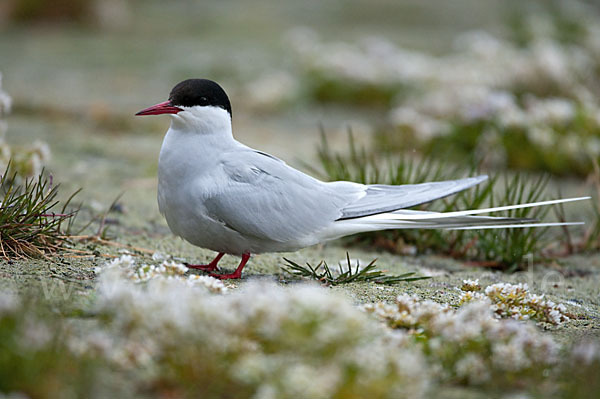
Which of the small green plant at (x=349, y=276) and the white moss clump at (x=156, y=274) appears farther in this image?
the small green plant at (x=349, y=276)

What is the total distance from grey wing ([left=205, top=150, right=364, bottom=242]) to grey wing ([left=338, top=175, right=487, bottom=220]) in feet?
0.16

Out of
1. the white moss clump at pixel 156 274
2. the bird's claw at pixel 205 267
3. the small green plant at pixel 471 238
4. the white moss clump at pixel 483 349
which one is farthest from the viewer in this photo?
the small green plant at pixel 471 238

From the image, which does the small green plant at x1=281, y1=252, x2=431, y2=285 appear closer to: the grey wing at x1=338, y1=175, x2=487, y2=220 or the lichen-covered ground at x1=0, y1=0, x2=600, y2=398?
the lichen-covered ground at x1=0, y1=0, x2=600, y2=398

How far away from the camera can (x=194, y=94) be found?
2.61 m

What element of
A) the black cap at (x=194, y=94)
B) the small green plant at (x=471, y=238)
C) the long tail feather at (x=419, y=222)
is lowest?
the small green plant at (x=471, y=238)

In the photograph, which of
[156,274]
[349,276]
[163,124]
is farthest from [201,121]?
[163,124]

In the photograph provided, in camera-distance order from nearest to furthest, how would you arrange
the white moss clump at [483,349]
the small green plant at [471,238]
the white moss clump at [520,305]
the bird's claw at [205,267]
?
the white moss clump at [483,349] → the white moss clump at [520,305] → the bird's claw at [205,267] → the small green plant at [471,238]

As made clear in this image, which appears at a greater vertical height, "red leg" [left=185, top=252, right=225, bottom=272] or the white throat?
the white throat

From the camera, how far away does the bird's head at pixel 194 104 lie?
2604mm

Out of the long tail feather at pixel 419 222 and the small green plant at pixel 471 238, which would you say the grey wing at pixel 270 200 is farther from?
the small green plant at pixel 471 238

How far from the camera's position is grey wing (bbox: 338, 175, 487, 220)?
2633 mm

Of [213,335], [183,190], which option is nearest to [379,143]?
[183,190]

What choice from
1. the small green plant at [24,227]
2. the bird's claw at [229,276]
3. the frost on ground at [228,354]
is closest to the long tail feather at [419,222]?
the bird's claw at [229,276]

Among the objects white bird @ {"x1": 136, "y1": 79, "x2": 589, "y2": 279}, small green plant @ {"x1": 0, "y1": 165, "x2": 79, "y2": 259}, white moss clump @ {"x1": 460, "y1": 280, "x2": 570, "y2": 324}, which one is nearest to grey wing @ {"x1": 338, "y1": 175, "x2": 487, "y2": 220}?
white bird @ {"x1": 136, "y1": 79, "x2": 589, "y2": 279}
